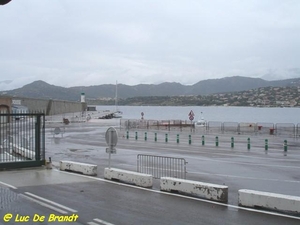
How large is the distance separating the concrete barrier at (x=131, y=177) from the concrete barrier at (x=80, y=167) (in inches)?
40.4

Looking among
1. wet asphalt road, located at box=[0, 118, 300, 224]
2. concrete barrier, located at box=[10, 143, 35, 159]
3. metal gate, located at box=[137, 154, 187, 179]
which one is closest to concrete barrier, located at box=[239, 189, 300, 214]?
wet asphalt road, located at box=[0, 118, 300, 224]

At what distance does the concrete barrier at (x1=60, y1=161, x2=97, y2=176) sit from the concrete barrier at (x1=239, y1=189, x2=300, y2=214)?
21.2 feet

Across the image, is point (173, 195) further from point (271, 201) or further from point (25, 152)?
point (25, 152)

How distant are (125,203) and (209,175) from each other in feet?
20.3

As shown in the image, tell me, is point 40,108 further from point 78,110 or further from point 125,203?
point 125,203

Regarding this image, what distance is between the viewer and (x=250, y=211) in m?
9.97

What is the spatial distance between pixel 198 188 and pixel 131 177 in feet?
8.91

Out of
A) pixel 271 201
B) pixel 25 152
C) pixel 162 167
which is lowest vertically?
pixel 162 167

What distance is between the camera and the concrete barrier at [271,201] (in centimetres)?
973

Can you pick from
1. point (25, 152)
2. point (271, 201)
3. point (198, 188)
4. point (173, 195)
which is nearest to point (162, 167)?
point (173, 195)

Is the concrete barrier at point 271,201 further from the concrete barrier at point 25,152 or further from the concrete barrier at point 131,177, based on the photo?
the concrete barrier at point 25,152

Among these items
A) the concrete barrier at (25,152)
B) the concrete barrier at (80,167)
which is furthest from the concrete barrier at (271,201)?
the concrete barrier at (25,152)

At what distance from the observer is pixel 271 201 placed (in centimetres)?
1009

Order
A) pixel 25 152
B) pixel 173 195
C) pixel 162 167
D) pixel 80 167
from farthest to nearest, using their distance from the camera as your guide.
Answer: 1. pixel 25 152
2. pixel 162 167
3. pixel 80 167
4. pixel 173 195
